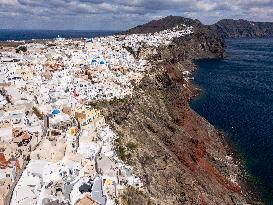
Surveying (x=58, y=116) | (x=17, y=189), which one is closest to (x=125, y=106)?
(x=58, y=116)

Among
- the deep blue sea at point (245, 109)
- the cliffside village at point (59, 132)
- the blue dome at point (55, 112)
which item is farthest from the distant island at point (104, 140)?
A: the deep blue sea at point (245, 109)

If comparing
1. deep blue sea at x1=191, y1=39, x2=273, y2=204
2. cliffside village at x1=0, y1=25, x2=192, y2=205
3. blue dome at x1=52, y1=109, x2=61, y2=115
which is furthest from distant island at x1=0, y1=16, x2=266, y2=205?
deep blue sea at x1=191, y1=39, x2=273, y2=204

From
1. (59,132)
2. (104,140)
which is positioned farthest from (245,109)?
(59,132)

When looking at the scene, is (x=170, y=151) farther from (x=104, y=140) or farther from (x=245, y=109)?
(x=245, y=109)

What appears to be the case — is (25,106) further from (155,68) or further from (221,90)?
(221,90)

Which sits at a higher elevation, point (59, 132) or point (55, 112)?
point (55, 112)

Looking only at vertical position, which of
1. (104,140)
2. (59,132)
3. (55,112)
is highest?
(55,112)

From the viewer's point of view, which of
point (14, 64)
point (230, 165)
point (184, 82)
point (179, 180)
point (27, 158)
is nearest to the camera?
point (27, 158)
